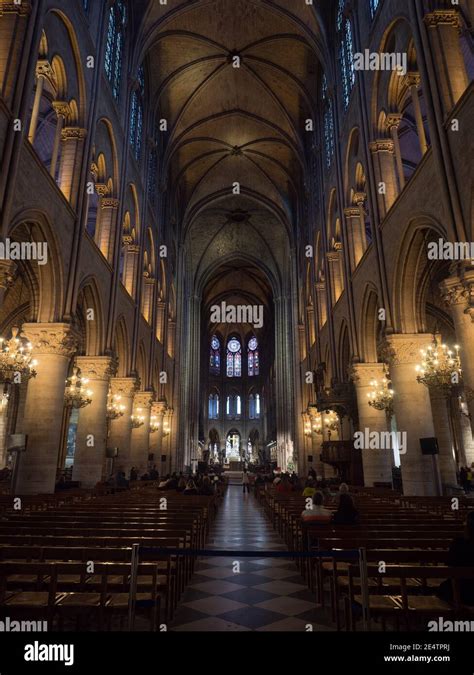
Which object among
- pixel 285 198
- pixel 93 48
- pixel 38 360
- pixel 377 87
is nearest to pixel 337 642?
pixel 38 360

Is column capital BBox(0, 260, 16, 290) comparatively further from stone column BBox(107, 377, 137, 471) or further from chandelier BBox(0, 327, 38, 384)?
stone column BBox(107, 377, 137, 471)

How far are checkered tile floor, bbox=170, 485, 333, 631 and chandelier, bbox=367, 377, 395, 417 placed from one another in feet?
25.3

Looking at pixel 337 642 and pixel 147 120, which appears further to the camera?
pixel 147 120

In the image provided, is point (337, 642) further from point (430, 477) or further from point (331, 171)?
point (331, 171)

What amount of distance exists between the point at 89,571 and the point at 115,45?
2101cm

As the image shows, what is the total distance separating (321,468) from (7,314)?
1976 cm

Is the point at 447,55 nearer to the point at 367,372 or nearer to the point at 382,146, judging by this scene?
the point at 382,146

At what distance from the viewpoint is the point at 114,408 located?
17.7 meters

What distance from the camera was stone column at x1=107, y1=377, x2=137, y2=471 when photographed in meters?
18.4

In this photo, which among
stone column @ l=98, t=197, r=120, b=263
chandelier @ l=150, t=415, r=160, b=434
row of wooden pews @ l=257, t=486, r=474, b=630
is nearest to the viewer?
row of wooden pews @ l=257, t=486, r=474, b=630

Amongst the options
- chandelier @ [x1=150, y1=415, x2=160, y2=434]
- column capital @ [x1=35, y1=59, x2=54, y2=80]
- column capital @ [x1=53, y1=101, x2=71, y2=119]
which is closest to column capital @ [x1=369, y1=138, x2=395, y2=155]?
column capital @ [x1=53, y1=101, x2=71, y2=119]

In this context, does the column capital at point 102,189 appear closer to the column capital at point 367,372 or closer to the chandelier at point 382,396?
the column capital at point 367,372

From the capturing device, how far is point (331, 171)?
21.5 m

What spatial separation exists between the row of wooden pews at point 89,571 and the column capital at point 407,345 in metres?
8.19
